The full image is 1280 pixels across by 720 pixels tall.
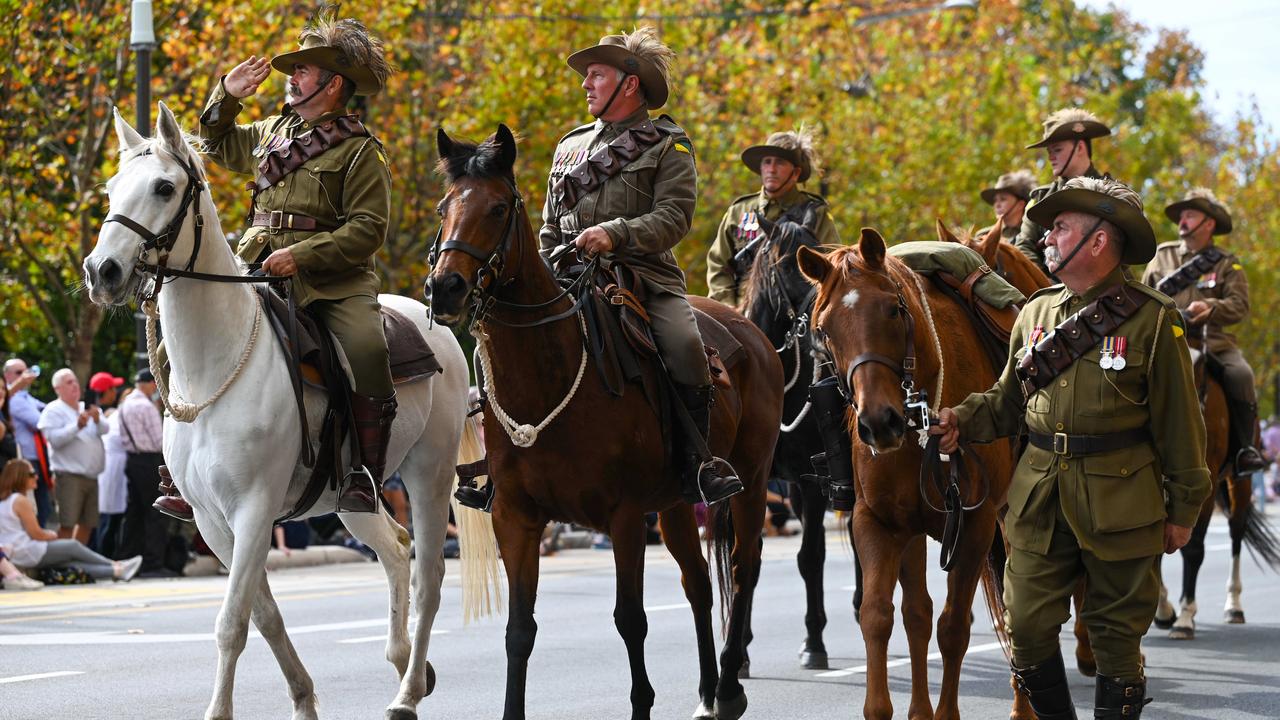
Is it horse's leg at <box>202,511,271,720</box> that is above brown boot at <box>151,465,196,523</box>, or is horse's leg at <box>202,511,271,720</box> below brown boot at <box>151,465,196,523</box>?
below

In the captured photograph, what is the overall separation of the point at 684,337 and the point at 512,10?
63.9ft

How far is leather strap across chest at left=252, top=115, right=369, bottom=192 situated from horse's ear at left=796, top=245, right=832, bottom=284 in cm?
240

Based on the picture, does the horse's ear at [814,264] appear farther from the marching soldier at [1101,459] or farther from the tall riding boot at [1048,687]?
the tall riding boot at [1048,687]

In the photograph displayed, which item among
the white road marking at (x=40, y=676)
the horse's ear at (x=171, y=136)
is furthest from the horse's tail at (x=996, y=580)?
the white road marking at (x=40, y=676)

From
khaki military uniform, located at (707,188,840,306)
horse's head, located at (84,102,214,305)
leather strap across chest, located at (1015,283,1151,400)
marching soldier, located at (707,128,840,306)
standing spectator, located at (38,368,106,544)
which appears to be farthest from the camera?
standing spectator, located at (38,368,106,544)

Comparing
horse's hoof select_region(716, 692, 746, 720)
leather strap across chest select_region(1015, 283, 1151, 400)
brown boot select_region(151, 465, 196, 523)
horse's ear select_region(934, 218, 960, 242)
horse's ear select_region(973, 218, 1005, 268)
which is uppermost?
horse's ear select_region(934, 218, 960, 242)

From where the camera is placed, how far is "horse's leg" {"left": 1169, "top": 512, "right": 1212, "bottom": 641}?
40.1 ft

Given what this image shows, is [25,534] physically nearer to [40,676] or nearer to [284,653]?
[40,676]

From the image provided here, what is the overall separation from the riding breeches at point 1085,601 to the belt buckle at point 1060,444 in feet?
0.74

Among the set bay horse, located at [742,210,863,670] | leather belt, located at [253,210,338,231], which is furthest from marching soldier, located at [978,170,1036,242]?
leather belt, located at [253,210,338,231]

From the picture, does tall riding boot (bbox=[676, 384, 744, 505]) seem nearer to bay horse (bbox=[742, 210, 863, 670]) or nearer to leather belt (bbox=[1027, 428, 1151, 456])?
leather belt (bbox=[1027, 428, 1151, 456])

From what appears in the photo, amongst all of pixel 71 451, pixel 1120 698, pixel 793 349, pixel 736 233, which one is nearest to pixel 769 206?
pixel 736 233

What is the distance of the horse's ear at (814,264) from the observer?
6.78 meters

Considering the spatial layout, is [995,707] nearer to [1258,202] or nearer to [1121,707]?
[1121,707]
